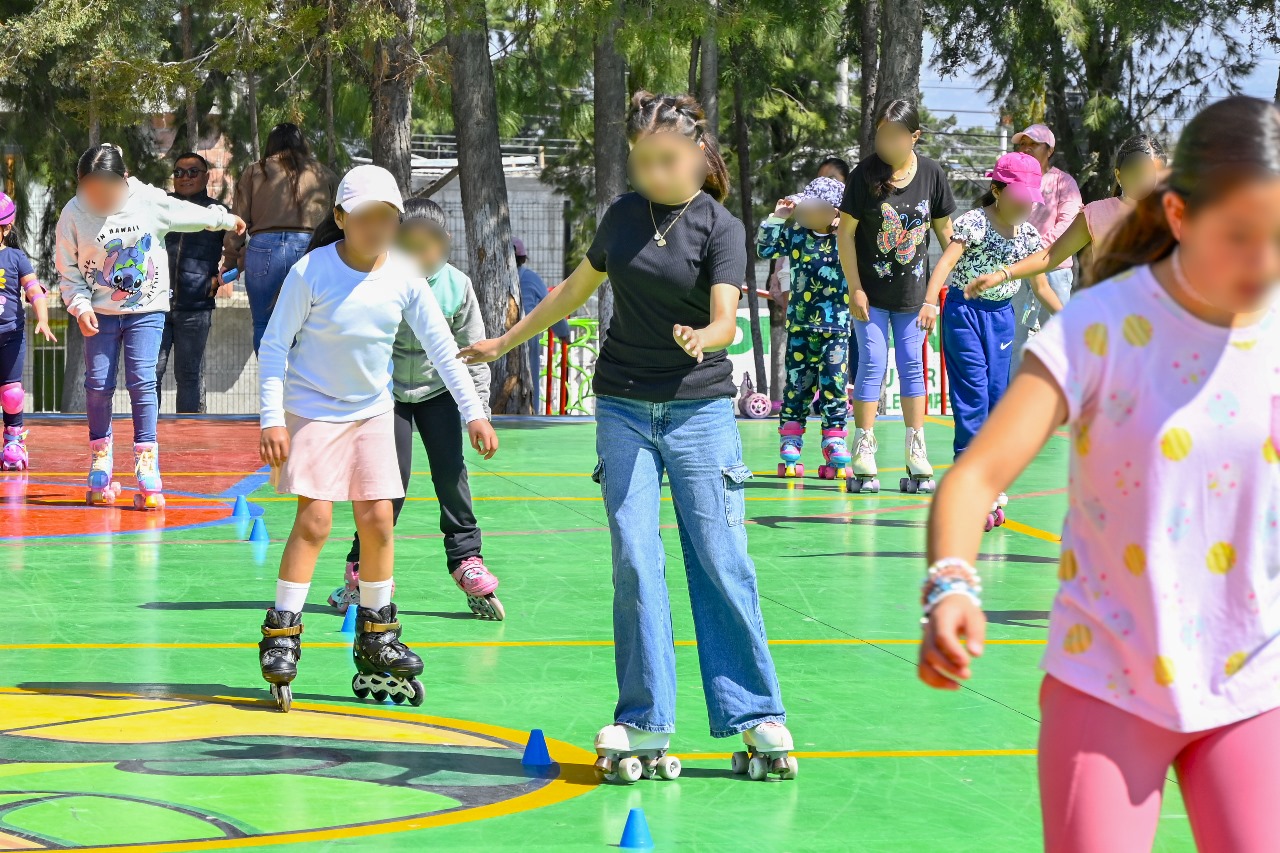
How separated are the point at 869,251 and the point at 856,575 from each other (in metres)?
2.96

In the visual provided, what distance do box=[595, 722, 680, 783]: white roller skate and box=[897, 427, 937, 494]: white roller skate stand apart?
649 centimetres

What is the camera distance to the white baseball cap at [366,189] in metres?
5.50

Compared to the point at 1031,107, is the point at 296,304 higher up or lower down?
lower down

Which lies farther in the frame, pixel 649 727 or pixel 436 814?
pixel 649 727

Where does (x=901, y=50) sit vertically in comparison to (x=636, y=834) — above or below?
above

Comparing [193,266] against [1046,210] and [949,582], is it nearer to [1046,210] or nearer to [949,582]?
[1046,210]

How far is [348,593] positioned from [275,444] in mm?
1974

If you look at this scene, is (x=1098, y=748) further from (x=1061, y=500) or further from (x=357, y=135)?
(x=357, y=135)

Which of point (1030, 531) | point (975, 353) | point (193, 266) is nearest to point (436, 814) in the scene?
point (975, 353)

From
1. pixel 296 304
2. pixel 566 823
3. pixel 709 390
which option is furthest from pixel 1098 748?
pixel 296 304

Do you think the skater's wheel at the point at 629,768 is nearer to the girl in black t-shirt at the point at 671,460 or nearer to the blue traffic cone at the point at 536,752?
the girl in black t-shirt at the point at 671,460

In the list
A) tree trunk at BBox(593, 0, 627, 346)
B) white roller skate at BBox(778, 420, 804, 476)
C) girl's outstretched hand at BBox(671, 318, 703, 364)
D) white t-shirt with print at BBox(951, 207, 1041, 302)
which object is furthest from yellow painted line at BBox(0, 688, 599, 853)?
tree trunk at BBox(593, 0, 627, 346)

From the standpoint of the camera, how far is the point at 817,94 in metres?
31.6

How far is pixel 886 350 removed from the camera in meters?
11.1
